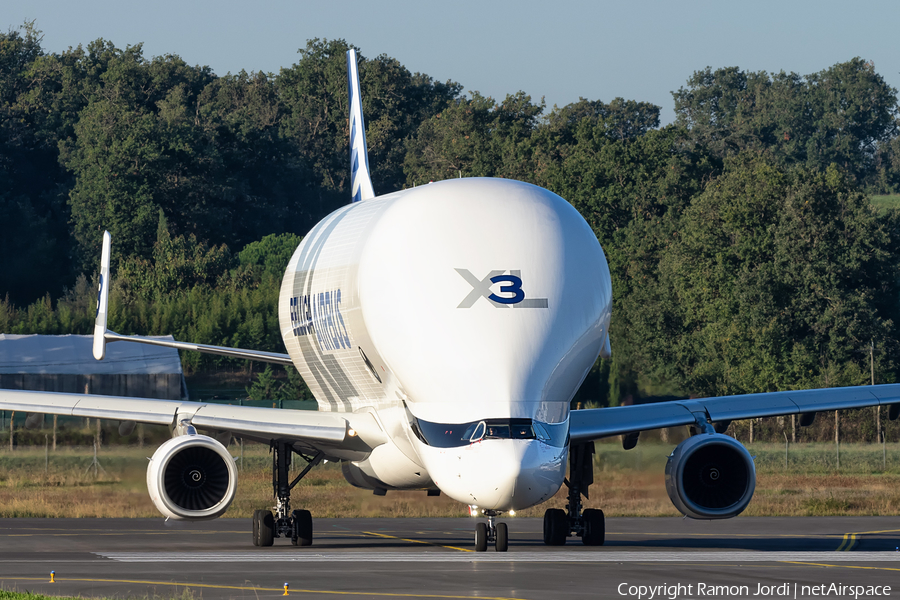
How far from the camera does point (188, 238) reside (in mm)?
101062

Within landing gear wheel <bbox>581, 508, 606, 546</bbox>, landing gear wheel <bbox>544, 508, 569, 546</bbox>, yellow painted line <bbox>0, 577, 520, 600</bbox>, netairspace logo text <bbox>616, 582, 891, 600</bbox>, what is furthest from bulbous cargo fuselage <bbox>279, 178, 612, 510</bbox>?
landing gear wheel <bbox>581, 508, 606, 546</bbox>

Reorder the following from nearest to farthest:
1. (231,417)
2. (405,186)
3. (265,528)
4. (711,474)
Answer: (711,474), (231,417), (265,528), (405,186)

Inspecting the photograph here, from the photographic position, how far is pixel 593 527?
25.2 m

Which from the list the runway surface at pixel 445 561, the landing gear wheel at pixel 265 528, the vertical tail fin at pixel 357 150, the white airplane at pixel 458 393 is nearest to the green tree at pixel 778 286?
the vertical tail fin at pixel 357 150

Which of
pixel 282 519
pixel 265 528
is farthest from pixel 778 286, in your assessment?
pixel 265 528

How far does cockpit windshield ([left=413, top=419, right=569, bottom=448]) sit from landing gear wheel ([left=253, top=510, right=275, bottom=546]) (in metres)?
5.66

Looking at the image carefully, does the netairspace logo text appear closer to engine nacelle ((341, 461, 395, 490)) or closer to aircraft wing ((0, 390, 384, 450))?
aircraft wing ((0, 390, 384, 450))

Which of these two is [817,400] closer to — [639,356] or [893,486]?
[893,486]

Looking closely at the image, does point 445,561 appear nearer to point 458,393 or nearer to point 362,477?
point 458,393

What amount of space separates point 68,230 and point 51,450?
66.3 metres

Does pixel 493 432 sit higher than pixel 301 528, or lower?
higher

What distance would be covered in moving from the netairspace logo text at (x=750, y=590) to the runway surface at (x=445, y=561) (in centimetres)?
3

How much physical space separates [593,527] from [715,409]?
2875 millimetres

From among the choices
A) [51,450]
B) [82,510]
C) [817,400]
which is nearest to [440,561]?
[817,400]
